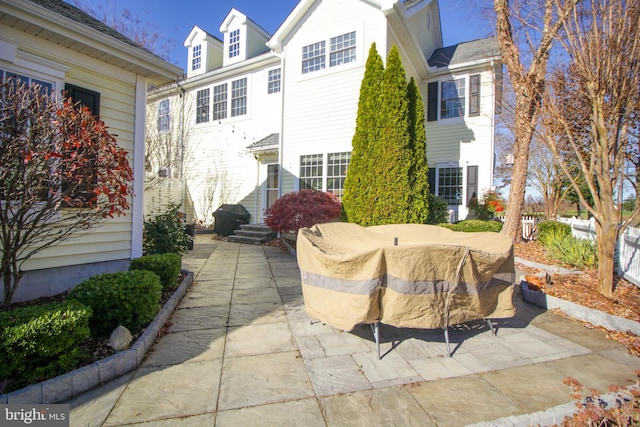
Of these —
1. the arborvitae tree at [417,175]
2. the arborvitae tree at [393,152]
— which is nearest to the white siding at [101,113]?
the arborvitae tree at [393,152]

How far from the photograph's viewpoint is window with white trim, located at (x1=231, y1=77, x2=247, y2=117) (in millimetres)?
13133

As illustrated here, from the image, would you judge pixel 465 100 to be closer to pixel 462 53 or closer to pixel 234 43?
pixel 462 53

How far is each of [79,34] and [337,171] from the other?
6798mm

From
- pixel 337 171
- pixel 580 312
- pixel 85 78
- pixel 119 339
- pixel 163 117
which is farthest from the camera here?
pixel 163 117

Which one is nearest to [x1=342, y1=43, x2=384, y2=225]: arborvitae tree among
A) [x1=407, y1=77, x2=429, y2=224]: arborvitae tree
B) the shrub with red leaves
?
the shrub with red leaves

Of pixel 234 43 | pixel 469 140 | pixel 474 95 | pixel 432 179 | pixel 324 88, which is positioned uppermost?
pixel 234 43

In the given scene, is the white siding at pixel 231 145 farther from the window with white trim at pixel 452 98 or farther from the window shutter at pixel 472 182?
the window shutter at pixel 472 182

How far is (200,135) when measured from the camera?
1426 centimetres

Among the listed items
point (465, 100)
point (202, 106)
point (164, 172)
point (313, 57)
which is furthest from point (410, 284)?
point (202, 106)

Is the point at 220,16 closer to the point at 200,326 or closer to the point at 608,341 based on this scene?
the point at 200,326

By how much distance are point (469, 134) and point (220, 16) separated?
12449mm

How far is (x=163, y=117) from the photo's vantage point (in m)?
15.5

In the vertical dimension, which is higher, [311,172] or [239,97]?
[239,97]

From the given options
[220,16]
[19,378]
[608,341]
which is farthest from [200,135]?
[608,341]
